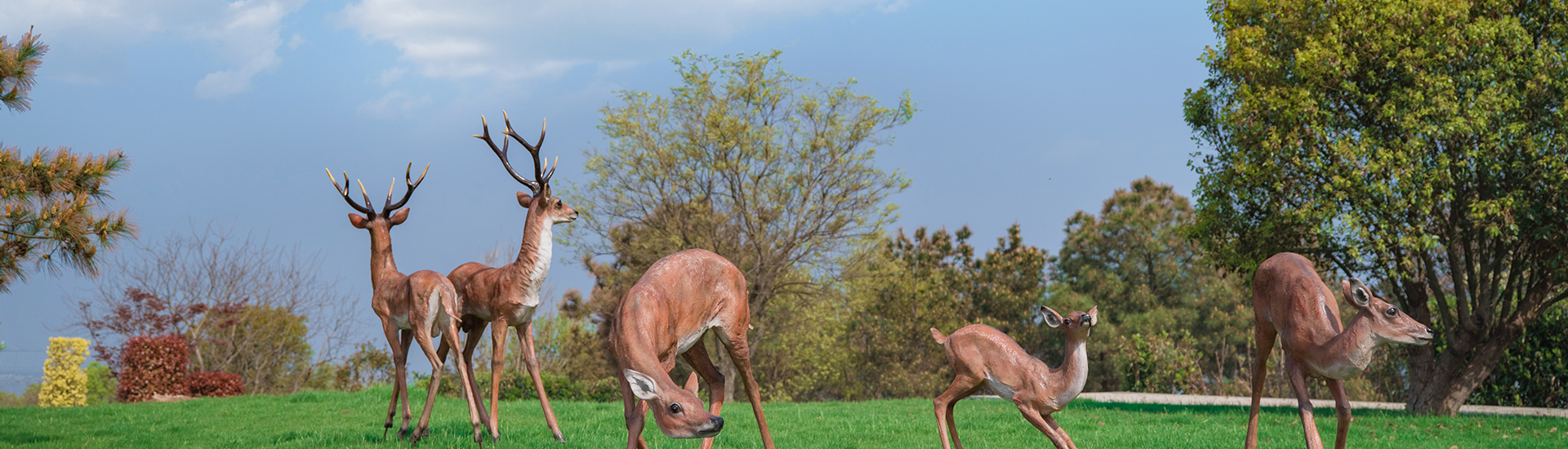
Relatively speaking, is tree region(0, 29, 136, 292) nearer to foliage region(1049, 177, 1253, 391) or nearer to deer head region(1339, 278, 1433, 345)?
deer head region(1339, 278, 1433, 345)

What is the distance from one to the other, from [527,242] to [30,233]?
438 cm

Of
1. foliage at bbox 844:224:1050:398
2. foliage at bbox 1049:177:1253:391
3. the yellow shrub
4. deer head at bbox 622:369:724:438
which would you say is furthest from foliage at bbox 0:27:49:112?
foliage at bbox 1049:177:1253:391

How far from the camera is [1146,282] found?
23609 mm

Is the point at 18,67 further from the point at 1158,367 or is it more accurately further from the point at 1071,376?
the point at 1158,367

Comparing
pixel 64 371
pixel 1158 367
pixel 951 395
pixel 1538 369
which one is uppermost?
pixel 64 371

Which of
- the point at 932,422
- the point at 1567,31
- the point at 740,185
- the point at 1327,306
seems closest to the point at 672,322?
the point at 1327,306

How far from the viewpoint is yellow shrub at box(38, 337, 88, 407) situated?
56.6ft

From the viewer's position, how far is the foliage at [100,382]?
63.8ft

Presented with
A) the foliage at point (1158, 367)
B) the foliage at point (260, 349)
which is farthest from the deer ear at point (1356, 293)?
the foliage at point (260, 349)

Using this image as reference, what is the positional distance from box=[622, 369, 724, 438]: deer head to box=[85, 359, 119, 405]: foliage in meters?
20.6

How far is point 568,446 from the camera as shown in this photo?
23.7ft

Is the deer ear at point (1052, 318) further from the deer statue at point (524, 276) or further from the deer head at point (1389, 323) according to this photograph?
the deer statue at point (524, 276)

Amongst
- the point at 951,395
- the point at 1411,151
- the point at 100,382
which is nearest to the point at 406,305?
the point at 951,395

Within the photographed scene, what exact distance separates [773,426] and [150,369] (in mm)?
12406
